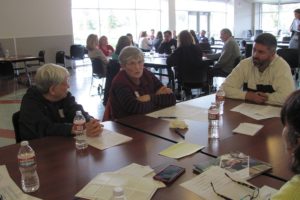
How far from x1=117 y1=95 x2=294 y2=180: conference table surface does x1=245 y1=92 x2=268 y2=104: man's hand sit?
0.32 metres

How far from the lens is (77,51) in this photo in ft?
32.5

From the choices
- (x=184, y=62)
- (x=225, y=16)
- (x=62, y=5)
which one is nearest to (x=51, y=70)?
(x=184, y=62)

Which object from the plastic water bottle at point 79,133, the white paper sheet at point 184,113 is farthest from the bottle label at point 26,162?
the white paper sheet at point 184,113

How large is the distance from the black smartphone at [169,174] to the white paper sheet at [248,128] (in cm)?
69

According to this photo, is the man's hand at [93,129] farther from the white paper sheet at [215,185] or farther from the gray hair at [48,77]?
the white paper sheet at [215,185]

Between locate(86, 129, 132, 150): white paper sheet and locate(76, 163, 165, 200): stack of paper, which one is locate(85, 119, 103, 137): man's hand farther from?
locate(76, 163, 165, 200): stack of paper

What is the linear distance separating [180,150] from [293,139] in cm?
82

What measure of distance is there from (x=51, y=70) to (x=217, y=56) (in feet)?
15.8

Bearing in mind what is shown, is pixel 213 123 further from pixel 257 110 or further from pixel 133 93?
pixel 133 93

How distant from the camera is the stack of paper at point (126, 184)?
1.29 meters

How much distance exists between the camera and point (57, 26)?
1028 centimetres

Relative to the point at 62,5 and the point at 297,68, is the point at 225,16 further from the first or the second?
the point at 297,68

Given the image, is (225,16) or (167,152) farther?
(225,16)

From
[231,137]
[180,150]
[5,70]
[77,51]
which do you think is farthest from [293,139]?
[77,51]
